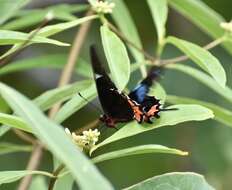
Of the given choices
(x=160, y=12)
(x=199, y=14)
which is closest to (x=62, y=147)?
(x=160, y=12)

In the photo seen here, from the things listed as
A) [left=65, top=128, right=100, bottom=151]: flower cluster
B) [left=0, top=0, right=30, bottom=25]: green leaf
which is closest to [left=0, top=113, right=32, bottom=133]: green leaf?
[left=65, top=128, right=100, bottom=151]: flower cluster

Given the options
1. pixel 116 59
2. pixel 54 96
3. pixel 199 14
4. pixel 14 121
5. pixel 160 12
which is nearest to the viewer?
pixel 14 121

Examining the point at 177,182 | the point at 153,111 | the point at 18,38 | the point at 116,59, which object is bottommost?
the point at 177,182

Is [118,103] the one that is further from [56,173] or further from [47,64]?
[47,64]

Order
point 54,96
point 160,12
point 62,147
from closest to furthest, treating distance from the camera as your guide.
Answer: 1. point 62,147
2. point 54,96
3. point 160,12

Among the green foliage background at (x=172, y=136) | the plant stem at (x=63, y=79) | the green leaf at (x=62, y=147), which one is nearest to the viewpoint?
the green leaf at (x=62, y=147)

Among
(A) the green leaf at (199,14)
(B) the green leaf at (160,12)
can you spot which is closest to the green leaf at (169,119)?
(B) the green leaf at (160,12)

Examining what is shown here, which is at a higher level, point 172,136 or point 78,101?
point 78,101

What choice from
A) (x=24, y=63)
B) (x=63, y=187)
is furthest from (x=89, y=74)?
(x=63, y=187)

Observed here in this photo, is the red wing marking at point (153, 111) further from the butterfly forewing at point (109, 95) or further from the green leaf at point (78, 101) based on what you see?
the green leaf at point (78, 101)
